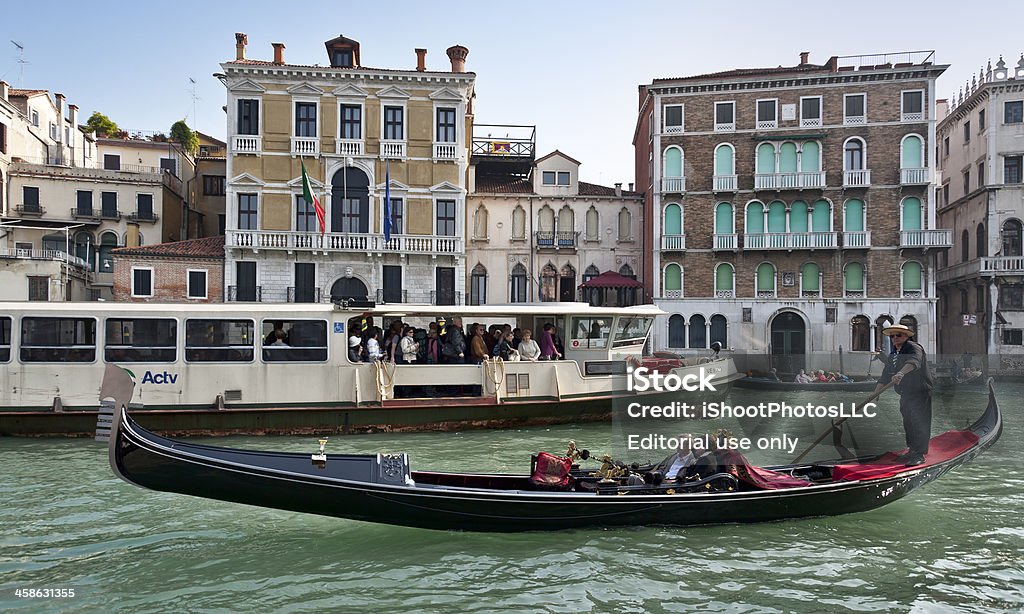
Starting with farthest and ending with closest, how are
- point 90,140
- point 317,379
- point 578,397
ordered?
point 90,140 → point 578,397 → point 317,379

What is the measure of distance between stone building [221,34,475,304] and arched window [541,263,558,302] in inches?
159

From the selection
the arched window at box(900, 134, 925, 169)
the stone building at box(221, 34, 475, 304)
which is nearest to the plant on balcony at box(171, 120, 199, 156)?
the stone building at box(221, 34, 475, 304)

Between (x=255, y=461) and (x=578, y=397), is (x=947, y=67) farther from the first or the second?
(x=255, y=461)

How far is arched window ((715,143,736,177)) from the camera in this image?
93.9 ft

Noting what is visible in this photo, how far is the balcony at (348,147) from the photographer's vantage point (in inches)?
1063

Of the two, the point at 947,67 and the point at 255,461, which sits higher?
the point at 947,67

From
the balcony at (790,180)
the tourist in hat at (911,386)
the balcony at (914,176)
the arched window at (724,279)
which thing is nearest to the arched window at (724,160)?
the balcony at (790,180)

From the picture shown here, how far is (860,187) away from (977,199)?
21.6 ft

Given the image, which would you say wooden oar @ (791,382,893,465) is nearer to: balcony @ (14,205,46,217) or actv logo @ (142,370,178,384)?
actv logo @ (142,370,178,384)

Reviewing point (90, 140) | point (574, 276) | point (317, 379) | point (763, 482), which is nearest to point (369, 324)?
point (317, 379)

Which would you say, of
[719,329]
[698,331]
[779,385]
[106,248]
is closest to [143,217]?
[106,248]

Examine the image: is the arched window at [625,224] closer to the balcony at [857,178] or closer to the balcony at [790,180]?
the balcony at [790,180]

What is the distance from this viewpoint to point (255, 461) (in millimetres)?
7148

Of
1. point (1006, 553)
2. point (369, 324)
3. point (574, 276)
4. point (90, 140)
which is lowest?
point (1006, 553)
